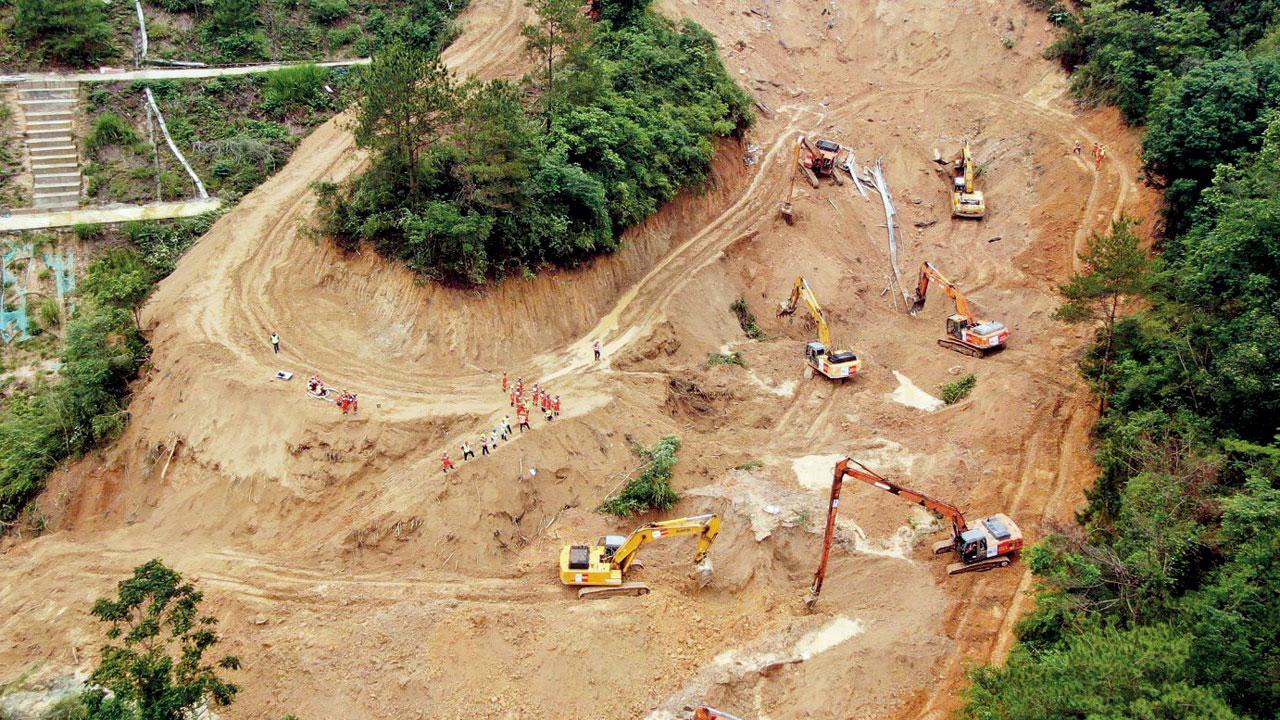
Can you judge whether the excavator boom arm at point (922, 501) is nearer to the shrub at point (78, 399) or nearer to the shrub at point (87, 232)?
the shrub at point (78, 399)

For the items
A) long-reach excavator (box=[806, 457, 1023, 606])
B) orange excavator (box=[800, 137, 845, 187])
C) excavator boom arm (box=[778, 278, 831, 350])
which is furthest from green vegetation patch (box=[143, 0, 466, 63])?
long-reach excavator (box=[806, 457, 1023, 606])

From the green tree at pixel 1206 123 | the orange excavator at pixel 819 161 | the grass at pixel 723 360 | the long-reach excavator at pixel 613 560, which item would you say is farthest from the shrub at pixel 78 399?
the green tree at pixel 1206 123

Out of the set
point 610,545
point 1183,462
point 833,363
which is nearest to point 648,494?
point 610,545

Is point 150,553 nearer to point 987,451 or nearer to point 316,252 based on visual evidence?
point 316,252

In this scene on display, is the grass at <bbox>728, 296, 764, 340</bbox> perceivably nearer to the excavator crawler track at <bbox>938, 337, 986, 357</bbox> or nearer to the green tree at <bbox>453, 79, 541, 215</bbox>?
the excavator crawler track at <bbox>938, 337, 986, 357</bbox>

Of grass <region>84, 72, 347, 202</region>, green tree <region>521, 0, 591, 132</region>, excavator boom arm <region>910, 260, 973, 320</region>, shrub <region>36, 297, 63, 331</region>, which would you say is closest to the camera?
shrub <region>36, 297, 63, 331</region>

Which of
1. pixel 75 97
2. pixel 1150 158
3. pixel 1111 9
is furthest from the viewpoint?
pixel 1111 9

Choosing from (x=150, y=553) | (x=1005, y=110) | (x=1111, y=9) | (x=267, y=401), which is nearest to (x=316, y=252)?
(x=267, y=401)
